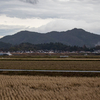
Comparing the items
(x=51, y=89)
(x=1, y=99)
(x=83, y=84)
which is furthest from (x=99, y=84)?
(x=1, y=99)

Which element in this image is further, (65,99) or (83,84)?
(83,84)

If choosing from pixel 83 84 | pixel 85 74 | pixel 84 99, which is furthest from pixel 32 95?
pixel 85 74

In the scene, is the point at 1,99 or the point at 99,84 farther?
the point at 99,84

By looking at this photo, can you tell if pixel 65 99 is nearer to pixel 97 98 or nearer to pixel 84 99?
pixel 84 99

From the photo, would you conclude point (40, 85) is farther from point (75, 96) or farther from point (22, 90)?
point (75, 96)

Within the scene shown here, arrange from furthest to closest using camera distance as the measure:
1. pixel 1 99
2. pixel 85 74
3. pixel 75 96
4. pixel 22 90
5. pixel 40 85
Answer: pixel 85 74 < pixel 40 85 < pixel 22 90 < pixel 75 96 < pixel 1 99

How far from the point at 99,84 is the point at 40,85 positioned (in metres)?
5.33

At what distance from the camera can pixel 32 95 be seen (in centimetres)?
1470

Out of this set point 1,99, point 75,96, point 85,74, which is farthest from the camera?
point 85,74

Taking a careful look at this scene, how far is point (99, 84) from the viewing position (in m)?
19.8

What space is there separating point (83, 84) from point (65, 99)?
249 inches

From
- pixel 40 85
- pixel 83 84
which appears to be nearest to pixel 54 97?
pixel 40 85

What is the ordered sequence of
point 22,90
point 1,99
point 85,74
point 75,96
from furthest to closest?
point 85,74
point 22,90
point 75,96
point 1,99

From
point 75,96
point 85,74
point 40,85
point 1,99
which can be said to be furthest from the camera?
point 85,74
